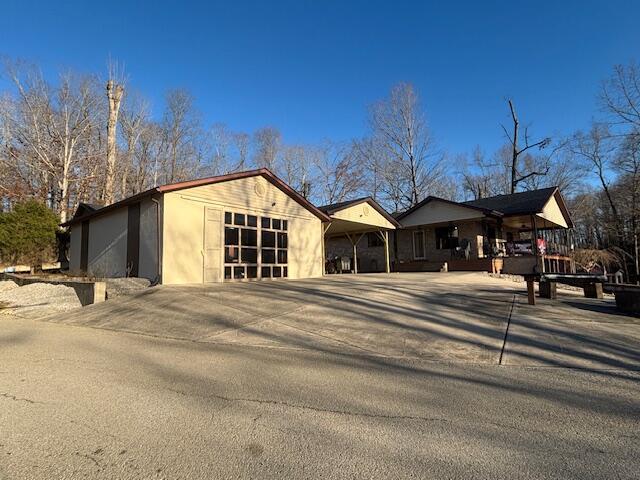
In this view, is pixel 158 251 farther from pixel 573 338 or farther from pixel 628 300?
pixel 628 300

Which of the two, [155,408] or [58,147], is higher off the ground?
[58,147]

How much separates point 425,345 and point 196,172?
33.0 meters

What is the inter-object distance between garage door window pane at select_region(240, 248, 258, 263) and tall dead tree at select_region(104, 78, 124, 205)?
50.9 feet

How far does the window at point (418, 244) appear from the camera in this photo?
24234 millimetres

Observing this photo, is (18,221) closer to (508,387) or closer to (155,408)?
(155,408)

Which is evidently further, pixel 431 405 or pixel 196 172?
pixel 196 172

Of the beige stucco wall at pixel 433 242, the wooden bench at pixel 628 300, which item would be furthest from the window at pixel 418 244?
the wooden bench at pixel 628 300

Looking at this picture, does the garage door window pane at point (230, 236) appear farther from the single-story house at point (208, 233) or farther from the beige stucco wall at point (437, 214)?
the beige stucco wall at point (437, 214)

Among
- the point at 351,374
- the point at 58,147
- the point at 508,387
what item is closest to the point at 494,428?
the point at 508,387

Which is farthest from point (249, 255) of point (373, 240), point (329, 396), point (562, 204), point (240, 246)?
point (562, 204)

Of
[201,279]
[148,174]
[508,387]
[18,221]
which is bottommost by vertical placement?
[508,387]

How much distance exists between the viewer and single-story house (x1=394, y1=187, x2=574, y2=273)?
68.3 feet

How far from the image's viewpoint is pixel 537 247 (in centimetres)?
2042

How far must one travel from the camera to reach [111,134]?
87.0 ft
